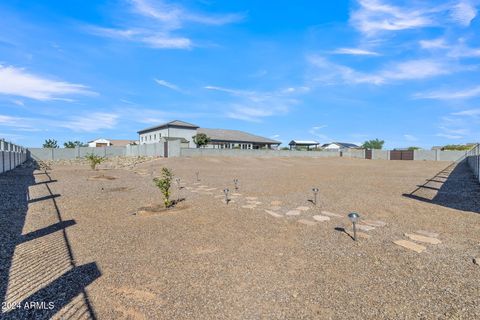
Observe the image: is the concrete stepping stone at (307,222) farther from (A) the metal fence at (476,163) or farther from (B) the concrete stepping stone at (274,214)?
(A) the metal fence at (476,163)

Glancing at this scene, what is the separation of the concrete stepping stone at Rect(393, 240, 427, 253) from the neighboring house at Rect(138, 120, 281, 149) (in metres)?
37.3

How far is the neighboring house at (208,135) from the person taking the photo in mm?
44500

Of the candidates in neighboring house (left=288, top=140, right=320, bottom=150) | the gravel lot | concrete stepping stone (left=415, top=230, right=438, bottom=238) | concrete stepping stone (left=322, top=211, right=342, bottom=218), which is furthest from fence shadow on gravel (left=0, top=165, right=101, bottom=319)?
neighboring house (left=288, top=140, right=320, bottom=150)

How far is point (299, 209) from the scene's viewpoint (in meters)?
7.50

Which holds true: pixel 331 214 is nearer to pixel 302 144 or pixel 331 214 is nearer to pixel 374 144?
pixel 302 144

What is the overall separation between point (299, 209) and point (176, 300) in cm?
499

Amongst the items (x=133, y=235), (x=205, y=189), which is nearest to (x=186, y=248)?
(x=133, y=235)

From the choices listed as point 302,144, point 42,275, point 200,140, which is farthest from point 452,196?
point 302,144

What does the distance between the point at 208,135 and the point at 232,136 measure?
4.83m

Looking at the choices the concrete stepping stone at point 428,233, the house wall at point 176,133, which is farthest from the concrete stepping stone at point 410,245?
the house wall at point 176,133

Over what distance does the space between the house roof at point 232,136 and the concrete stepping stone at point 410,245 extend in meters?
42.2

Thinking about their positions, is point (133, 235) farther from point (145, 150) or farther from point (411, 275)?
point (145, 150)

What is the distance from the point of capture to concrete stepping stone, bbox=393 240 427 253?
458 centimetres

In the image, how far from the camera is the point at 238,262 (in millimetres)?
4129
